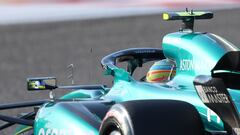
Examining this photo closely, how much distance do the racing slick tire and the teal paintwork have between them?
336 mm

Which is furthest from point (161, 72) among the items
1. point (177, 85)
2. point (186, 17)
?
point (177, 85)

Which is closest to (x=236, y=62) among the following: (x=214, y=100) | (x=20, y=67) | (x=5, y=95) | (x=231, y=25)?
(x=214, y=100)

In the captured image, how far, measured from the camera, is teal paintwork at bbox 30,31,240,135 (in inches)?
211

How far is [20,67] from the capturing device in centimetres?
1119

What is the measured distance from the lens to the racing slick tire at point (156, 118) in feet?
15.0

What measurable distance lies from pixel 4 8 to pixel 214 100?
9916mm

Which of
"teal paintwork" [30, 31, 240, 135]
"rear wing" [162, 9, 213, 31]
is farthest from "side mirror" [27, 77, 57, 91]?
"rear wing" [162, 9, 213, 31]

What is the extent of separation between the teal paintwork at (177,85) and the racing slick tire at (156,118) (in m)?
0.34

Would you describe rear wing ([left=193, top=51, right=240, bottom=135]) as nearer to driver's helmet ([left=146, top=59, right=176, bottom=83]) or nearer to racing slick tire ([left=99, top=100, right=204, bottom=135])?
racing slick tire ([left=99, top=100, right=204, bottom=135])

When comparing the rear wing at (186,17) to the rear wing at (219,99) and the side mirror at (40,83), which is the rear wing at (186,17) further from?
the rear wing at (219,99)

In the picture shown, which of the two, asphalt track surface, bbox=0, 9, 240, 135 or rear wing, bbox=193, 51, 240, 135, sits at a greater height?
rear wing, bbox=193, 51, 240, 135

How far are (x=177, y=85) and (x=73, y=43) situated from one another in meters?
7.32

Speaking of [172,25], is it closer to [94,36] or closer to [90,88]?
[94,36]

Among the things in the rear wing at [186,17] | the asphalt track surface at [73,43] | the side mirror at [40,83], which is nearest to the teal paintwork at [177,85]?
the rear wing at [186,17]
